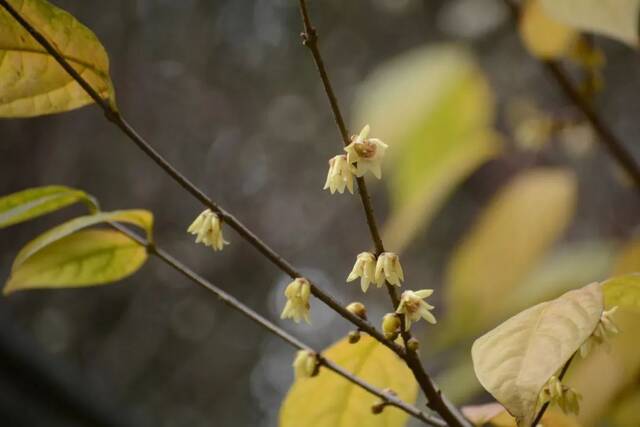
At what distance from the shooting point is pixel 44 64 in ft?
1.25

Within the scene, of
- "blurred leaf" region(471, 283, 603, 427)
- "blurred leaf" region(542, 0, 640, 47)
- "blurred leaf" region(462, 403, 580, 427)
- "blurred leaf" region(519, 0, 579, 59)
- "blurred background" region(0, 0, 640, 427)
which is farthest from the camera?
"blurred background" region(0, 0, 640, 427)

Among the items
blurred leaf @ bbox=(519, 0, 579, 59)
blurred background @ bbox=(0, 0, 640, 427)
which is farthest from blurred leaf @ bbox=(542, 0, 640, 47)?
blurred background @ bbox=(0, 0, 640, 427)

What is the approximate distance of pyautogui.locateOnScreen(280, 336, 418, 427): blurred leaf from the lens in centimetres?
43

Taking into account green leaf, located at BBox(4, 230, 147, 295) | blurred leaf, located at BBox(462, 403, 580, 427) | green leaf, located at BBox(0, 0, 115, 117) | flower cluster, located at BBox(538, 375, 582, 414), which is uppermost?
green leaf, located at BBox(0, 0, 115, 117)

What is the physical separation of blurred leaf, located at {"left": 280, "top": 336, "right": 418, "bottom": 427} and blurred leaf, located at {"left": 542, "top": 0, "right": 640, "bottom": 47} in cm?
22

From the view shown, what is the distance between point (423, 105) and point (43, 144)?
4.11ft

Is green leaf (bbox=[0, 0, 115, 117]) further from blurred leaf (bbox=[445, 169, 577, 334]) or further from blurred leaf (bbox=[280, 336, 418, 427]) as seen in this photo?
blurred leaf (bbox=[445, 169, 577, 334])

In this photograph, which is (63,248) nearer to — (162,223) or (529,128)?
(529,128)

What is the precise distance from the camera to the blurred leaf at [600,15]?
0.50m

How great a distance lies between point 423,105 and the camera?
939 mm

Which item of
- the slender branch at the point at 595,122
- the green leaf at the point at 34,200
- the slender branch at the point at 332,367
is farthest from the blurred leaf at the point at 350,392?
the slender branch at the point at 595,122

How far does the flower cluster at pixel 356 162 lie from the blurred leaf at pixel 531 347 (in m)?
0.08

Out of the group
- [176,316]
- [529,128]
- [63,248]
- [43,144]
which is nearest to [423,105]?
[529,128]

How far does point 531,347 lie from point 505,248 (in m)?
0.59
